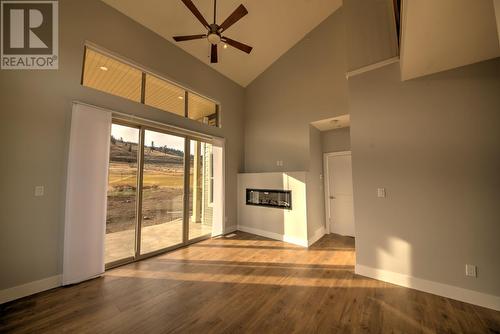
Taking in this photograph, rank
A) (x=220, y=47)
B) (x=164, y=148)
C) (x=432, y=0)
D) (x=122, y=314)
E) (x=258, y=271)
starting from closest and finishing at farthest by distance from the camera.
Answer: (x=432, y=0), (x=122, y=314), (x=258, y=271), (x=164, y=148), (x=220, y=47)

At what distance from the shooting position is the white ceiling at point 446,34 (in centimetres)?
159

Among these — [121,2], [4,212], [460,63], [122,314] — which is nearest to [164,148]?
[4,212]

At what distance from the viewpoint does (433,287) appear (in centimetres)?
246

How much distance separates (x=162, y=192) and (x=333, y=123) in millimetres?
4178

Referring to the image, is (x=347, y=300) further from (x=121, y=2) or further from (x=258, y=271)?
(x=121, y=2)

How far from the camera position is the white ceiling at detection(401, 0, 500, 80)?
1.59 meters

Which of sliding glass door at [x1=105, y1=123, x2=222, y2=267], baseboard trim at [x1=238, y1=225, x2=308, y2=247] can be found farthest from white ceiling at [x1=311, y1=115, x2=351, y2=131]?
sliding glass door at [x1=105, y1=123, x2=222, y2=267]

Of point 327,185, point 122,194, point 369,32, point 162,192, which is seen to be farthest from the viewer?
point 327,185

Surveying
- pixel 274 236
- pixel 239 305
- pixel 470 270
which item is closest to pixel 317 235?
pixel 274 236

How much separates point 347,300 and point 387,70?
10.5 feet

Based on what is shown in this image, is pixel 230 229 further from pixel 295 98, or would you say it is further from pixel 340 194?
pixel 295 98

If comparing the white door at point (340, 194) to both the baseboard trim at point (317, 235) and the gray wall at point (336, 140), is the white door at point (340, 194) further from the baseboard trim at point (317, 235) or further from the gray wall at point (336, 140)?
the baseboard trim at point (317, 235)

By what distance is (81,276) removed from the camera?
2760mm

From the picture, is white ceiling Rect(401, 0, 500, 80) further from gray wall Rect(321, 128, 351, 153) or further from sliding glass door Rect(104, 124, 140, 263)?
sliding glass door Rect(104, 124, 140, 263)
